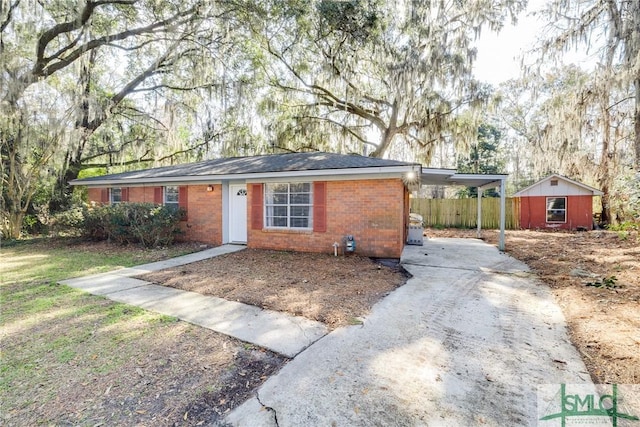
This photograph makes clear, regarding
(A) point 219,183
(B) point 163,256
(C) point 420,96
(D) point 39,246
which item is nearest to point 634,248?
(C) point 420,96

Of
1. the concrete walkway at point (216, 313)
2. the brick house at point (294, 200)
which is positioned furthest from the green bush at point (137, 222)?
the concrete walkway at point (216, 313)

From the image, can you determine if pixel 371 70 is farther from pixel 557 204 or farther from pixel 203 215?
pixel 557 204

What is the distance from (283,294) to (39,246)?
1042 centimetres

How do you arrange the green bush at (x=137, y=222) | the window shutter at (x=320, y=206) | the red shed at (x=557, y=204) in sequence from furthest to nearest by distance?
the red shed at (x=557, y=204), the green bush at (x=137, y=222), the window shutter at (x=320, y=206)

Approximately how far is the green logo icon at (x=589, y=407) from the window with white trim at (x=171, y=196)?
1129 cm

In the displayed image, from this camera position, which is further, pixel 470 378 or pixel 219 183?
pixel 219 183

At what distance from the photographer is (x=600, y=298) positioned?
5047 millimetres

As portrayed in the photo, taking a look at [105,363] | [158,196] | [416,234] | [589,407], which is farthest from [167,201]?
[589,407]

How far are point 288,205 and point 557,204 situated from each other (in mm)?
16184

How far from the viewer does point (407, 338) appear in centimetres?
373

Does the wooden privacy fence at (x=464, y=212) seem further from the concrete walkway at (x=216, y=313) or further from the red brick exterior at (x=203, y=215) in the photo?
the concrete walkway at (x=216, y=313)

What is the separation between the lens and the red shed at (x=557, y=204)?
1648 cm

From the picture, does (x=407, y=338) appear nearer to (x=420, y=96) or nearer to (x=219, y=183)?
(x=219, y=183)

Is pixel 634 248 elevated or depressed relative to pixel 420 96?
depressed
